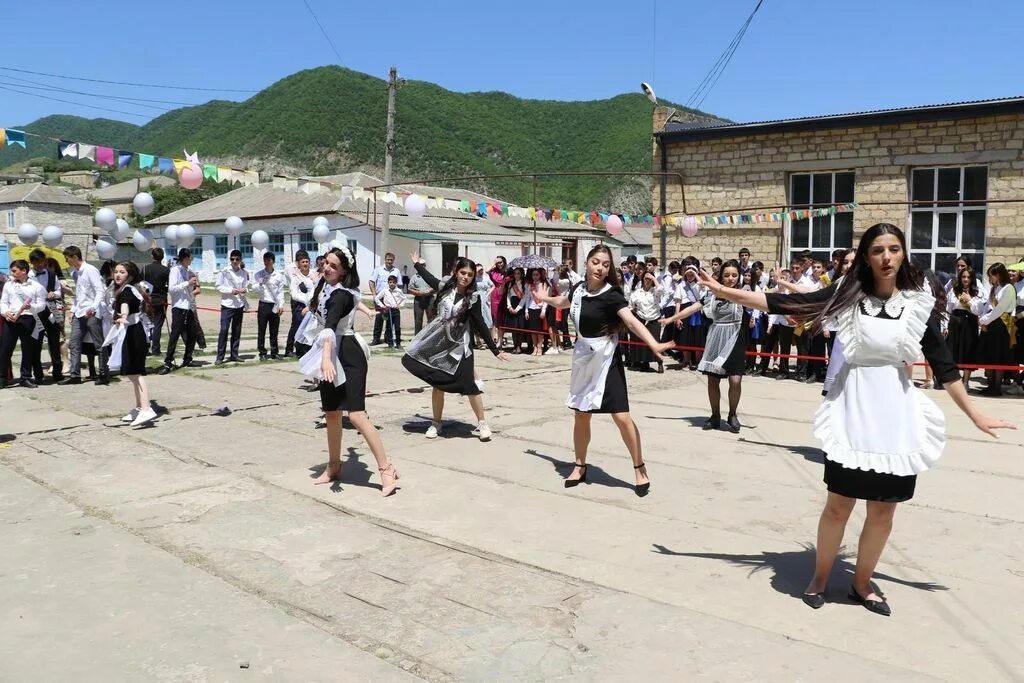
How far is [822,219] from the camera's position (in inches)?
734

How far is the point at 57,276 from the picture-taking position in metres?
12.2

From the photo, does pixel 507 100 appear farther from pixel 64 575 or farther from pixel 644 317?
pixel 64 575

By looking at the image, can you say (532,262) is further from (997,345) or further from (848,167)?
(997,345)

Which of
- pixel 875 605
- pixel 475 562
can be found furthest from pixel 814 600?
pixel 475 562

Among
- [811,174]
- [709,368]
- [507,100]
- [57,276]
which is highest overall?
[507,100]

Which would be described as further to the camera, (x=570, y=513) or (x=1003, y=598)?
(x=570, y=513)

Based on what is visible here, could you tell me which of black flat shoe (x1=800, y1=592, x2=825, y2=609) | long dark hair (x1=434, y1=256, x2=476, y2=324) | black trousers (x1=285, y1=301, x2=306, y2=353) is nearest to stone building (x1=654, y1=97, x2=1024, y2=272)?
black trousers (x1=285, y1=301, x2=306, y2=353)

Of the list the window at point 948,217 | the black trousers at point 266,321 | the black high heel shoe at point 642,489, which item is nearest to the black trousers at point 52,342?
the black trousers at point 266,321

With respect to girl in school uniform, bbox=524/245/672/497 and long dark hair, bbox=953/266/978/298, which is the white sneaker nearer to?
girl in school uniform, bbox=524/245/672/497

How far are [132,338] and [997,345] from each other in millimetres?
10508

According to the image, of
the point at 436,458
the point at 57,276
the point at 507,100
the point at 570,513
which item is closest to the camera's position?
the point at 570,513

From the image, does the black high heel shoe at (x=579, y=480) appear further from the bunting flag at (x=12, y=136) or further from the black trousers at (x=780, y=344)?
the bunting flag at (x=12, y=136)

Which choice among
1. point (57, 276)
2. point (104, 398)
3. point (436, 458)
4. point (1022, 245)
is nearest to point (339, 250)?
point (436, 458)

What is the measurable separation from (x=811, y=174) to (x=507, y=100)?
9403 centimetres
